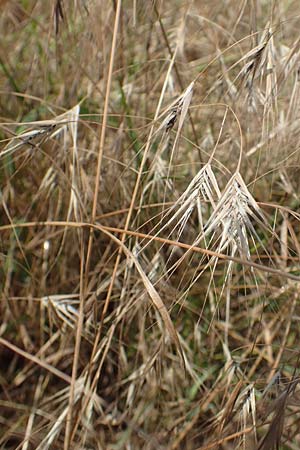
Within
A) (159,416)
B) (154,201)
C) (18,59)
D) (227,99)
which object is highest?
(18,59)

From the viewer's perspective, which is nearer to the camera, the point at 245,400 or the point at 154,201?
the point at 245,400

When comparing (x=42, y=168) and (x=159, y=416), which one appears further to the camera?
(x=42, y=168)

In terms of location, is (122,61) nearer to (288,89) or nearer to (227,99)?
(227,99)

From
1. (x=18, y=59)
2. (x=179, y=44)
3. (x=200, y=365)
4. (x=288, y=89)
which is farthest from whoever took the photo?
(x=18, y=59)

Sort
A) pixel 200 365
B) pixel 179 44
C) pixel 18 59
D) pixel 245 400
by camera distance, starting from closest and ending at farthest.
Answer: pixel 245 400 < pixel 179 44 < pixel 200 365 < pixel 18 59

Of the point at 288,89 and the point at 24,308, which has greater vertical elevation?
the point at 288,89

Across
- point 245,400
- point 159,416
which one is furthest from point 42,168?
point 245,400

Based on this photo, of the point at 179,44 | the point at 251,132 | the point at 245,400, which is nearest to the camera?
the point at 245,400

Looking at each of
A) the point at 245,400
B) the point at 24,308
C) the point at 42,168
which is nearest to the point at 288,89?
the point at 42,168

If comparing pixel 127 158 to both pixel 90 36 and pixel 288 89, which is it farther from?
pixel 288 89
